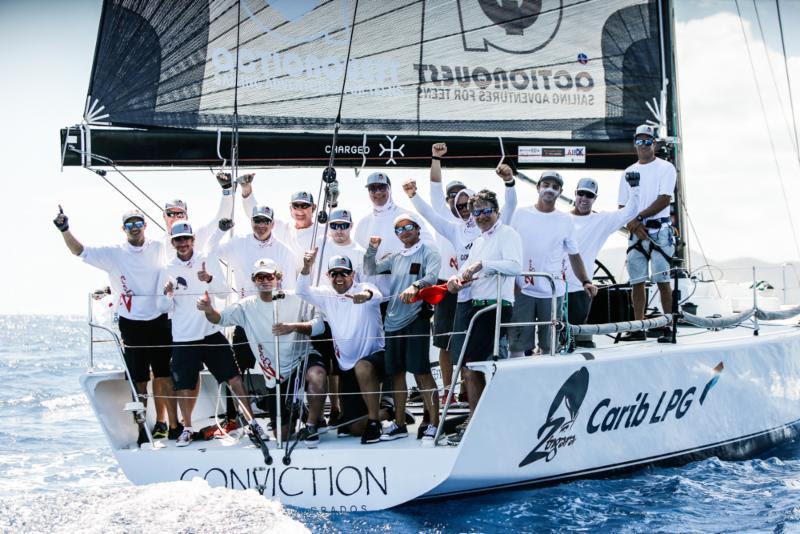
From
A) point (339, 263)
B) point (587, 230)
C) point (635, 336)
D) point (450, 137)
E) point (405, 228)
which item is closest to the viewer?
point (339, 263)

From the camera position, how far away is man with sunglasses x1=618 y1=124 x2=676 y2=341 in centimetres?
679

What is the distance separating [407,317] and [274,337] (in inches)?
32.4

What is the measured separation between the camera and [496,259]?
16.9 feet

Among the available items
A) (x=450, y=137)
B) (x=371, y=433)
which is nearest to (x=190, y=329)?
(x=371, y=433)

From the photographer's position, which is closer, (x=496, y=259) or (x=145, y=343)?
(x=496, y=259)

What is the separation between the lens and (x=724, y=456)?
6.90 m

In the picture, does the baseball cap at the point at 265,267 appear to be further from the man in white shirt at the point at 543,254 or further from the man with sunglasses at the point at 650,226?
the man with sunglasses at the point at 650,226

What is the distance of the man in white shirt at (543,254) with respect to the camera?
572 cm

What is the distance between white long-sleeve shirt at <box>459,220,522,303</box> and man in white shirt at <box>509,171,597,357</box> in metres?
0.46

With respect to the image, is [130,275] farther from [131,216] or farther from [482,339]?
[482,339]

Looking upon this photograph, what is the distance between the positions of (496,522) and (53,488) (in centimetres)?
438

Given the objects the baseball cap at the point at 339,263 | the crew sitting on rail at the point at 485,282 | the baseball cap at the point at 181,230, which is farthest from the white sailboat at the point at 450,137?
the baseball cap at the point at 339,263


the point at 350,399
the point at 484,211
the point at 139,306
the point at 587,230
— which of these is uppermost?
the point at 484,211

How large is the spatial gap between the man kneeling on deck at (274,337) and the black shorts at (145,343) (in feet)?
1.56
